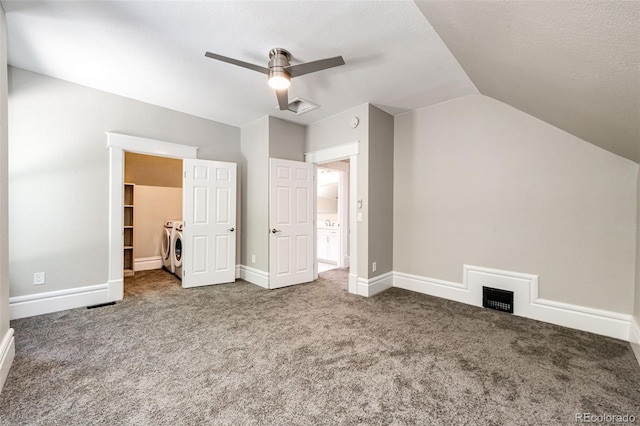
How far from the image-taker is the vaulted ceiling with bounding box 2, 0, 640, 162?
1409mm

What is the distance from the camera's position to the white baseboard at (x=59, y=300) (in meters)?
2.84

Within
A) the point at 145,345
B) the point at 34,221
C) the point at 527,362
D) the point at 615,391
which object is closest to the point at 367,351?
the point at 527,362

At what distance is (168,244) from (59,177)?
219 cm

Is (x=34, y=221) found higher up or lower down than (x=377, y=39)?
lower down

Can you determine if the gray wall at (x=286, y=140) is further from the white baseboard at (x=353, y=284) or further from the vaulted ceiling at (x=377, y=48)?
the white baseboard at (x=353, y=284)

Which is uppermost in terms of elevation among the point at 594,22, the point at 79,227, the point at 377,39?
the point at 377,39

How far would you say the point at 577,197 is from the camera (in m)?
2.67

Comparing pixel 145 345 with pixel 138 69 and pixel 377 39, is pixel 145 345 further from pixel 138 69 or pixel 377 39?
pixel 377 39

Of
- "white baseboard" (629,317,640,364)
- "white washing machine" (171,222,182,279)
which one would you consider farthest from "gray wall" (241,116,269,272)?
"white baseboard" (629,317,640,364)

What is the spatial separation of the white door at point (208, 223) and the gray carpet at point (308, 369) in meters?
1.02

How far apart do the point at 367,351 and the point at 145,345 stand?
1.90 m

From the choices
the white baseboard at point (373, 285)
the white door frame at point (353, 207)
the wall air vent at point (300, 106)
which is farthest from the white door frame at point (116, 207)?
the white baseboard at point (373, 285)

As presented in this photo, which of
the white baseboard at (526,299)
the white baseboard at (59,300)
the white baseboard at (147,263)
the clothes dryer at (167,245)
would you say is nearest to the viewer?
the white baseboard at (526,299)

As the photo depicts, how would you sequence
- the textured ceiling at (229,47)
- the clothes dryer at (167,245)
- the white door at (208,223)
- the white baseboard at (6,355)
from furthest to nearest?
the clothes dryer at (167,245) → the white door at (208,223) → the textured ceiling at (229,47) → the white baseboard at (6,355)
